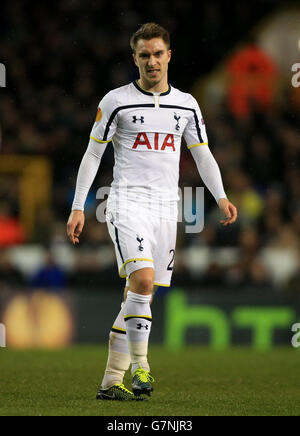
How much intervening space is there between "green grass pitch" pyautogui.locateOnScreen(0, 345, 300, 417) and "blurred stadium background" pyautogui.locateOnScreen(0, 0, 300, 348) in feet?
3.54

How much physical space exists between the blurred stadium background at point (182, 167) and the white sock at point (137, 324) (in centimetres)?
620

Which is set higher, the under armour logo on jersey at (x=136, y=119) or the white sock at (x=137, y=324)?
the under armour logo on jersey at (x=136, y=119)

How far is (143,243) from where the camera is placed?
6.32 m

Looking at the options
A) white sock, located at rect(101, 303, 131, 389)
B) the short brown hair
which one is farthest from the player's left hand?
the short brown hair

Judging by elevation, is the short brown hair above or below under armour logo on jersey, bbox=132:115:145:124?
above

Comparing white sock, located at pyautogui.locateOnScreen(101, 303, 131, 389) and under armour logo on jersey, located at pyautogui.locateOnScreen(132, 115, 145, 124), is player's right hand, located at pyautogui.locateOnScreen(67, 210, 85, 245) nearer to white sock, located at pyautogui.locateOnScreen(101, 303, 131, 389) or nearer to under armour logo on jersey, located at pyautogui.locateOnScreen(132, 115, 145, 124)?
white sock, located at pyautogui.locateOnScreen(101, 303, 131, 389)

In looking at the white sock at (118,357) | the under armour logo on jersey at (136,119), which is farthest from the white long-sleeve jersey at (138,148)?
the white sock at (118,357)

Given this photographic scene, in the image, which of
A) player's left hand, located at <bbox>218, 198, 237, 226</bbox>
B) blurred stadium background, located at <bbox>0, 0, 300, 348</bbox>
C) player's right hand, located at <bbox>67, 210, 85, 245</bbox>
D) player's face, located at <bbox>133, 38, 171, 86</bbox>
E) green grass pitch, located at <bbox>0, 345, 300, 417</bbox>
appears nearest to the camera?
green grass pitch, located at <bbox>0, 345, 300, 417</bbox>

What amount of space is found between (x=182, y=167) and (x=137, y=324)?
8707 millimetres

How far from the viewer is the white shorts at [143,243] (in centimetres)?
627

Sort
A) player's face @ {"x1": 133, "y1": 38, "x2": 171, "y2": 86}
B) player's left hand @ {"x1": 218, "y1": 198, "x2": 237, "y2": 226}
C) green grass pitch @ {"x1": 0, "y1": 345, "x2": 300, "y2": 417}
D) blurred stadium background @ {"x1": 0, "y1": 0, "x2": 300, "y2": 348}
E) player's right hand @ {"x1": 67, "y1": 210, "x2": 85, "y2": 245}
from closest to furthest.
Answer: green grass pitch @ {"x1": 0, "y1": 345, "x2": 300, "y2": 417}, player's right hand @ {"x1": 67, "y1": 210, "x2": 85, "y2": 245}, player's face @ {"x1": 133, "y1": 38, "x2": 171, "y2": 86}, player's left hand @ {"x1": 218, "y1": 198, "x2": 237, "y2": 226}, blurred stadium background @ {"x1": 0, "y1": 0, "x2": 300, "y2": 348}

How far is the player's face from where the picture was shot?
645 cm

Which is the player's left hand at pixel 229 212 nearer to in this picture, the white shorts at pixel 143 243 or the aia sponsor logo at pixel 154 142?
the white shorts at pixel 143 243
